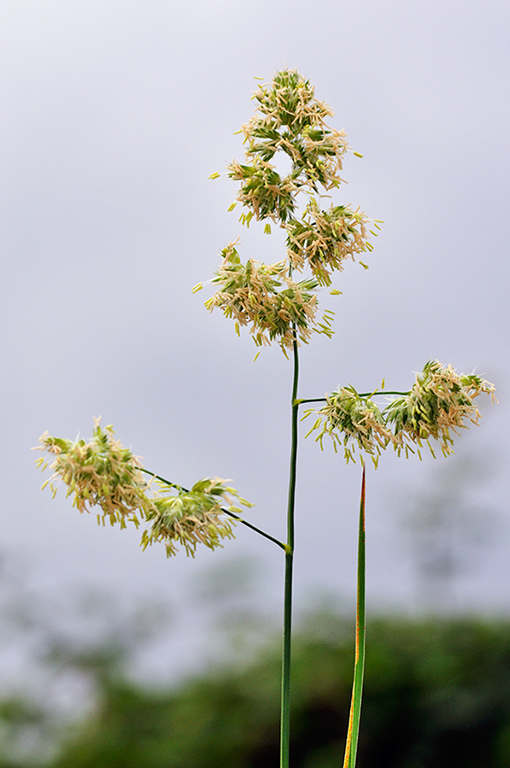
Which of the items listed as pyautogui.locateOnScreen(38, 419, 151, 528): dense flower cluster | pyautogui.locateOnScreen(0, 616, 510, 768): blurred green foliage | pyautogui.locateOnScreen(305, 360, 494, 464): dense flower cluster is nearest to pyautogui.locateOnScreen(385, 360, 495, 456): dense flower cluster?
pyautogui.locateOnScreen(305, 360, 494, 464): dense flower cluster

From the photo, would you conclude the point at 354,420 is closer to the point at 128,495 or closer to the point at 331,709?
the point at 128,495

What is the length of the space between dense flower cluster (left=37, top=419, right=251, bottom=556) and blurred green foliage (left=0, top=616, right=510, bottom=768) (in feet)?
11.6

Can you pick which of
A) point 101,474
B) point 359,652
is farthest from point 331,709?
point 101,474

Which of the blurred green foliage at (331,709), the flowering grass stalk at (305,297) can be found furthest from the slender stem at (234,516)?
the blurred green foliage at (331,709)

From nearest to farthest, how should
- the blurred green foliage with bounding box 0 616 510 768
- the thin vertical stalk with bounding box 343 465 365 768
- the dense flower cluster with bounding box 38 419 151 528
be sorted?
the dense flower cluster with bounding box 38 419 151 528, the thin vertical stalk with bounding box 343 465 365 768, the blurred green foliage with bounding box 0 616 510 768

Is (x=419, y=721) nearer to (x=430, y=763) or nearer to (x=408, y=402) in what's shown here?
(x=430, y=763)

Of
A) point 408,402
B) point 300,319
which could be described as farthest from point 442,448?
point 300,319

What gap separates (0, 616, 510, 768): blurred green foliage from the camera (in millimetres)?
4859

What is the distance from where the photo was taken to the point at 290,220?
201cm

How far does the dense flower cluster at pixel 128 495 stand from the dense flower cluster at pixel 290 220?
17.5 inches

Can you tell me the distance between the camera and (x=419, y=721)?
16.2 feet

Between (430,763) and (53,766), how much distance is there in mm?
2482

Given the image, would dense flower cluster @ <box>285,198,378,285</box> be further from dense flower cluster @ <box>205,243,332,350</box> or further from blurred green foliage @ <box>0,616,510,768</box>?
blurred green foliage @ <box>0,616,510,768</box>

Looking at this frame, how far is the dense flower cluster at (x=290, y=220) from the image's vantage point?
1.96m
